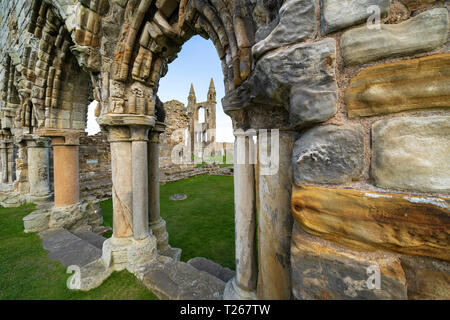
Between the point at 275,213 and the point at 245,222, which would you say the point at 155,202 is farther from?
the point at 275,213

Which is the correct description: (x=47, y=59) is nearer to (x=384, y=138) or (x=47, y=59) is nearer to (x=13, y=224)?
(x=13, y=224)

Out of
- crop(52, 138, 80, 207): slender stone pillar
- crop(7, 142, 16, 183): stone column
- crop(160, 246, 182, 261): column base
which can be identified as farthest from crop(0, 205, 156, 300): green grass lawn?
crop(7, 142, 16, 183): stone column

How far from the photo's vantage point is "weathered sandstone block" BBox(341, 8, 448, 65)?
0.59 meters

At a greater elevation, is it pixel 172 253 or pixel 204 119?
pixel 204 119

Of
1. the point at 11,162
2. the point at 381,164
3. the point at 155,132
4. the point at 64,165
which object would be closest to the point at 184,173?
the point at 11,162

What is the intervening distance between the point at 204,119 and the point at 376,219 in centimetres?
2622

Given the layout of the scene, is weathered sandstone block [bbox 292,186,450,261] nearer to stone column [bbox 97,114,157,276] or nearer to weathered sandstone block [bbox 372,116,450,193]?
weathered sandstone block [bbox 372,116,450,193]

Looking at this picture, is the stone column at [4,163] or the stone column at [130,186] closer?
the stone column at [130,186]

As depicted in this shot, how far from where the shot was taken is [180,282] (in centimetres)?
205

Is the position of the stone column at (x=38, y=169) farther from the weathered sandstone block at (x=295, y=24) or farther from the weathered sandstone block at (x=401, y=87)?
the weathered sandstone block at (x=401, y=87)

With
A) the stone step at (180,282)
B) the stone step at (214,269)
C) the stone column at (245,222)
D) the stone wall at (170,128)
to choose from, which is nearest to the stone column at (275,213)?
the stone column at (245,222)

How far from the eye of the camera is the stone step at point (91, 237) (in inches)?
135

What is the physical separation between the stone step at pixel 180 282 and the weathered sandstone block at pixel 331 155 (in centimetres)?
163
